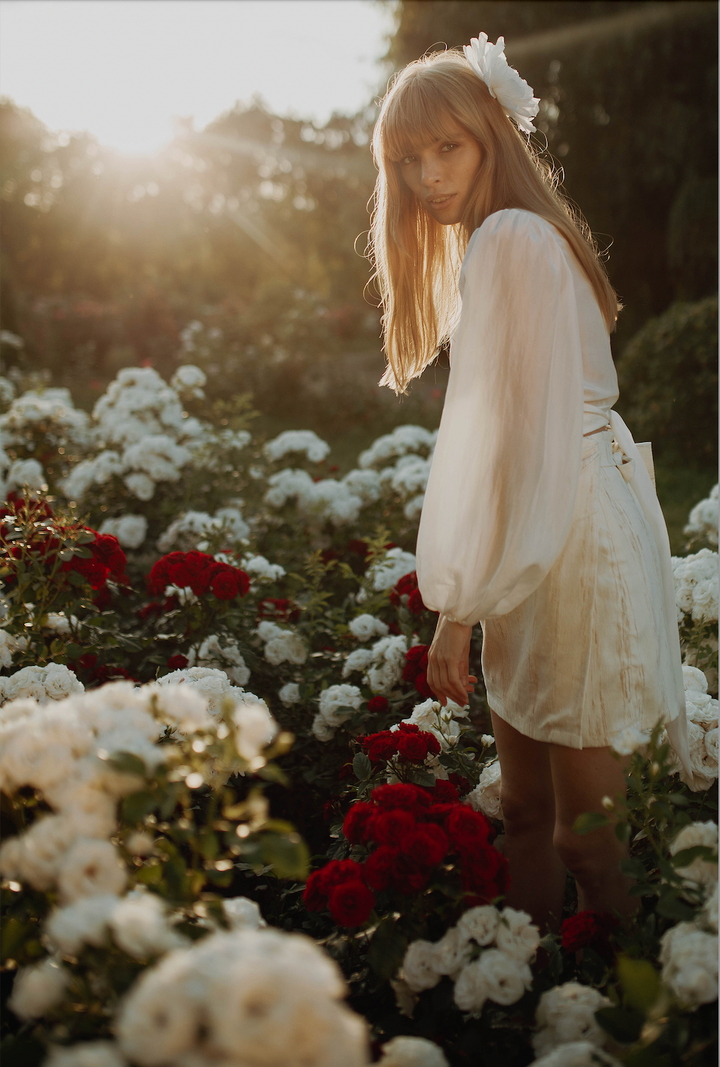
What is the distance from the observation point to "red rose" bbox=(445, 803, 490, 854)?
1243 mm

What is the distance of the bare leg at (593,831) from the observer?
4.45 feet

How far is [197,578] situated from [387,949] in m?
1.31

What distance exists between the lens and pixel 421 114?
1.42m

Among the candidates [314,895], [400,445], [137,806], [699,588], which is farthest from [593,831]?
[400,445]

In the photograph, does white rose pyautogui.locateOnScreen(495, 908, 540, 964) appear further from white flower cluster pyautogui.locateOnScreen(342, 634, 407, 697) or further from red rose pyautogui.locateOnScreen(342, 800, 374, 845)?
white flower cluster pyautogui.locateOnScreen(342, 634, 407, 697)

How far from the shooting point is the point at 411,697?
2.26 m

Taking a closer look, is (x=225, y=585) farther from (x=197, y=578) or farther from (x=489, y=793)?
(x=489, y=793)

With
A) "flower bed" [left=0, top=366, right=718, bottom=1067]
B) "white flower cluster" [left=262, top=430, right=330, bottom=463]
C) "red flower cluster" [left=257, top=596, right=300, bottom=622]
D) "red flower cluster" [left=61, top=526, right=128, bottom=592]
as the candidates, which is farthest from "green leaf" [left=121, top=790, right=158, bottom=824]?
"white flower cluster" [left=262, top=430, right=330, bottom=463]

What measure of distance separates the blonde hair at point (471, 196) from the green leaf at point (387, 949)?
3.80 feet

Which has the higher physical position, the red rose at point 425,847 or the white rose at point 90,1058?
the red rose at point 425,847

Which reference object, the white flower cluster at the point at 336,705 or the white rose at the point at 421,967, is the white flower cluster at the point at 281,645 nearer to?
the white flower cluster at the point at 336,705

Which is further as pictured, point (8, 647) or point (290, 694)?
point (290, 694)

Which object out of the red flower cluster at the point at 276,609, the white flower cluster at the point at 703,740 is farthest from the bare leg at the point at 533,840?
the red flower cluster at the point at 276,609

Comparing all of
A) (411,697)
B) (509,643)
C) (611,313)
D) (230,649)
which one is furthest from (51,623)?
(611,313)
